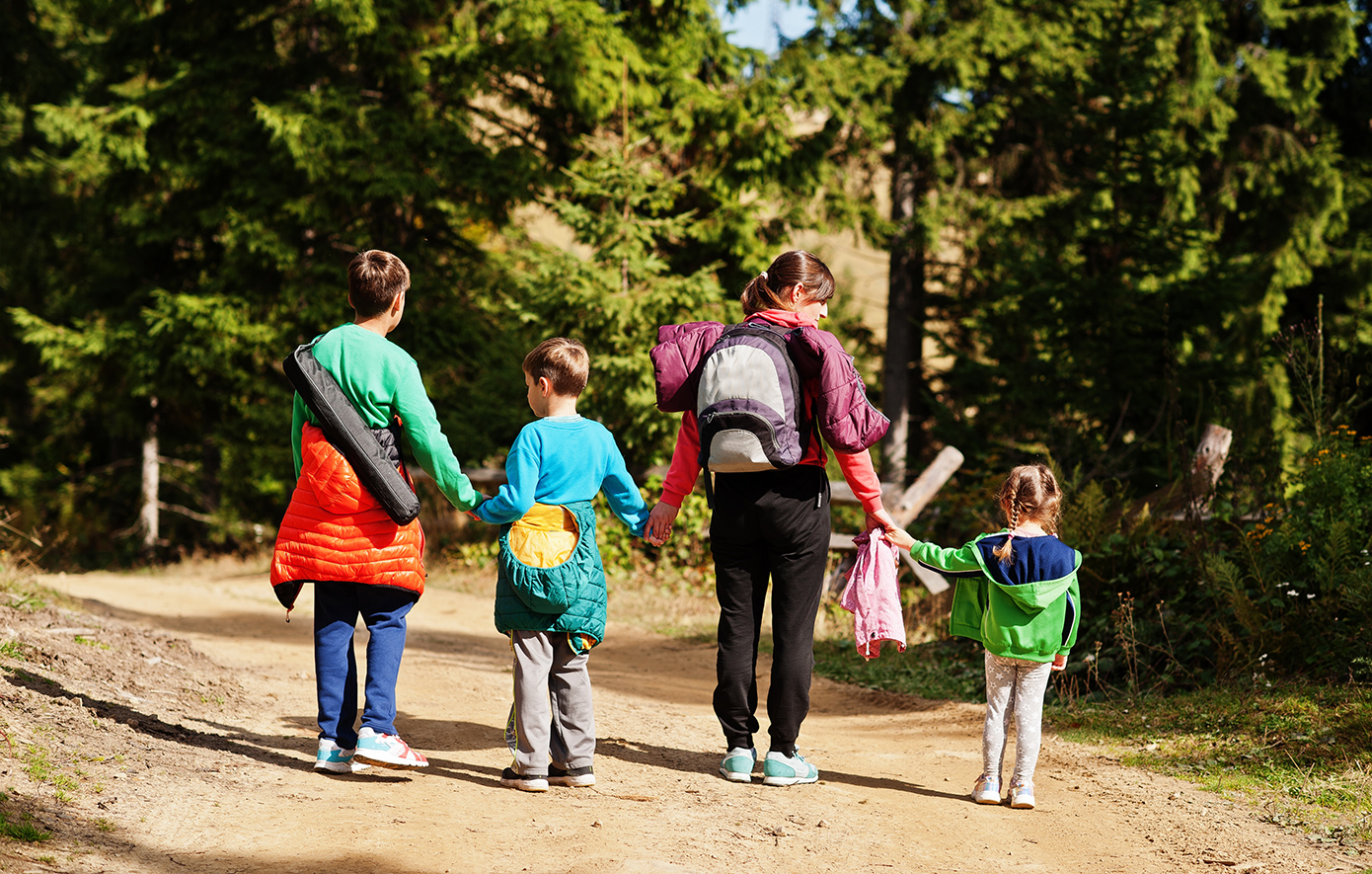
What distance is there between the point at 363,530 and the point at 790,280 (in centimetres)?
188

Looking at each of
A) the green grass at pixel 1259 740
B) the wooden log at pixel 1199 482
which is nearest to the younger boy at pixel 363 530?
the green grass at pixel 1259 740

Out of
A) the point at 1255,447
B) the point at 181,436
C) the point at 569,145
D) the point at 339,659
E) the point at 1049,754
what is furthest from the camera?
the point at 181,436

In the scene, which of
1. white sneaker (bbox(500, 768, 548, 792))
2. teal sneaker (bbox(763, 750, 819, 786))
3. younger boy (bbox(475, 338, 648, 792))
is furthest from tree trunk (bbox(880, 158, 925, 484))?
white sneaker (bbox(500, 768, 548, 792))

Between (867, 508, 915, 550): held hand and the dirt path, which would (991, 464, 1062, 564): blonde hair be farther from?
the dirt path

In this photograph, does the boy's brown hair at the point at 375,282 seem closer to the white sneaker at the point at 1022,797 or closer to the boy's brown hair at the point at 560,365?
the boy's brown hair at the point at 560,365

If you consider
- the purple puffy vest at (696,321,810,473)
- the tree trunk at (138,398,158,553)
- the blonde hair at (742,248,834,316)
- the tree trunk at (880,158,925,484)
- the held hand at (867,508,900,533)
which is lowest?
the tree trunk at (138,398,158,553)

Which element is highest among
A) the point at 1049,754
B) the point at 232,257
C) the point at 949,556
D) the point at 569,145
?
the point at 569,145

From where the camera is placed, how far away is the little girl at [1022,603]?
417 cm

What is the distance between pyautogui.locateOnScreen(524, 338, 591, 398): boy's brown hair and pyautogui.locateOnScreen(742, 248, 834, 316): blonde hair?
0.72m

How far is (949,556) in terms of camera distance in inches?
167

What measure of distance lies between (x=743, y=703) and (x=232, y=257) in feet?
42.7

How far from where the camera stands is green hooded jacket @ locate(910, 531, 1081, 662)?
4.15 m

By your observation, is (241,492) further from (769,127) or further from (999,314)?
(999,314)

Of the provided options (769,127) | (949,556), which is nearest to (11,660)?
(949,556)
